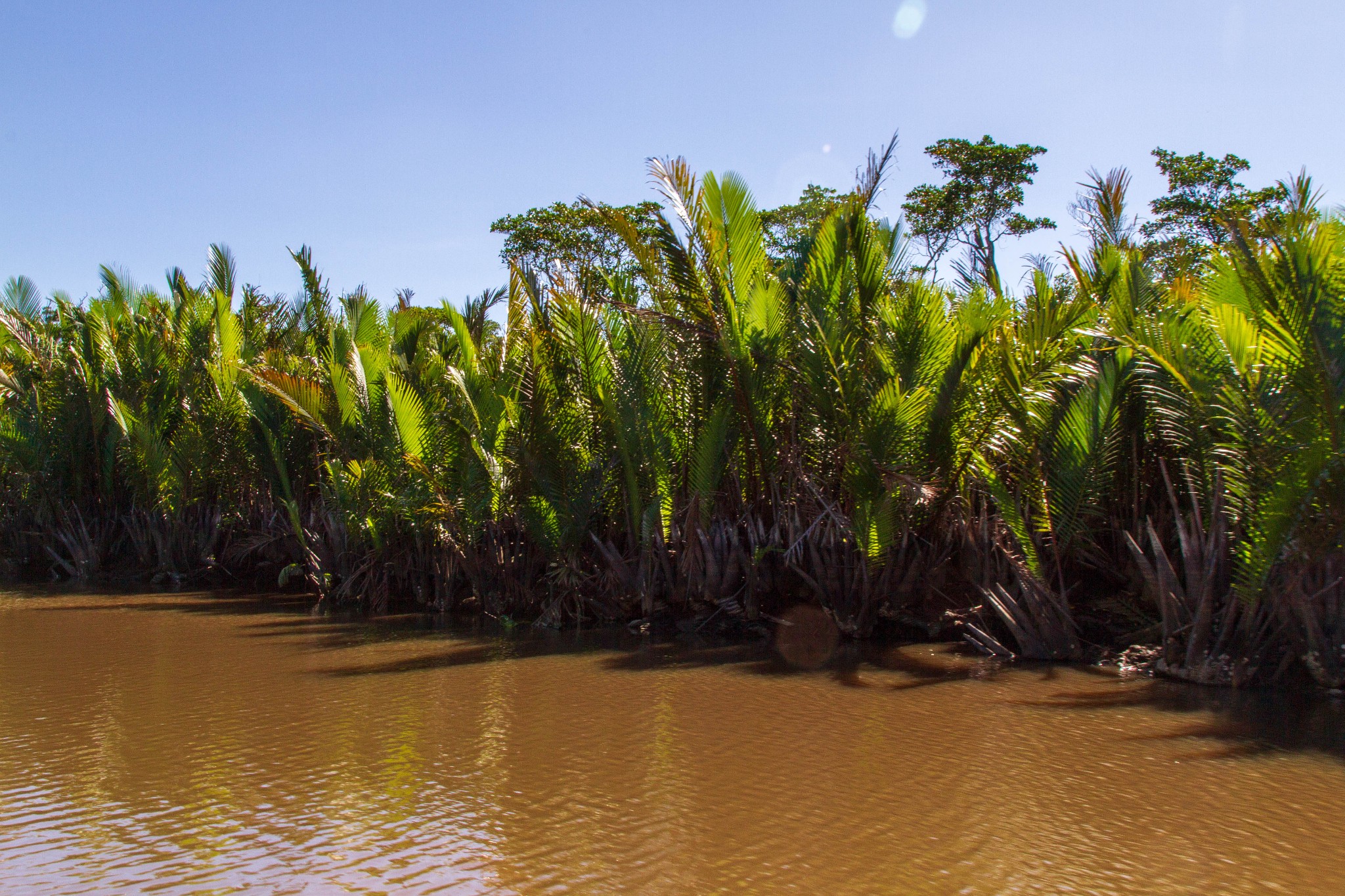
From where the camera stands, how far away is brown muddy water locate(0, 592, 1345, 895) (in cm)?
353

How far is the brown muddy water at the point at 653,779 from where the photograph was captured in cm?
353

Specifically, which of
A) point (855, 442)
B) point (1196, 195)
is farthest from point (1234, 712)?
point (1196, 195)

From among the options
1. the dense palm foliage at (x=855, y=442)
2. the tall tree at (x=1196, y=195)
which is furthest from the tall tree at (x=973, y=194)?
the dense palm foliage at (x=855, y=442)

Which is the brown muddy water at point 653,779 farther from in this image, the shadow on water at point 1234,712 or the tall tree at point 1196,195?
the tall tree at point 1196,195

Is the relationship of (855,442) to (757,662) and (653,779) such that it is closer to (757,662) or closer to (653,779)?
Answer: (757,662)

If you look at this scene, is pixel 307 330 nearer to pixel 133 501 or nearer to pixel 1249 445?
pixel 133 501

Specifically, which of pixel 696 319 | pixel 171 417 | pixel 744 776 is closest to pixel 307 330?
pixel 171 417

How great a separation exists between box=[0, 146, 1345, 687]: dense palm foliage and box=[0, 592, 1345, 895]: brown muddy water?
0.75 meters

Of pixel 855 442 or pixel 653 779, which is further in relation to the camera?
pixel 855 442

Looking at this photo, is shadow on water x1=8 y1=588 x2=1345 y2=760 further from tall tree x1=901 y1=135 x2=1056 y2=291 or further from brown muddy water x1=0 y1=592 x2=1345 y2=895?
tall tree x1=901 y1=135 x2=1056 y2=291

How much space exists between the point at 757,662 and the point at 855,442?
1772 millimetres

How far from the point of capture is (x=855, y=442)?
289 inches

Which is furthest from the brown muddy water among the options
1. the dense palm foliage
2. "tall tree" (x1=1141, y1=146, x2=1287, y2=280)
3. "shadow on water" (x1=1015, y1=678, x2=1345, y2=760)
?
"tall tree" (x1=1141, y1=146, x2=1287, y2=280)

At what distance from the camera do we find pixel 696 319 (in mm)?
7941
